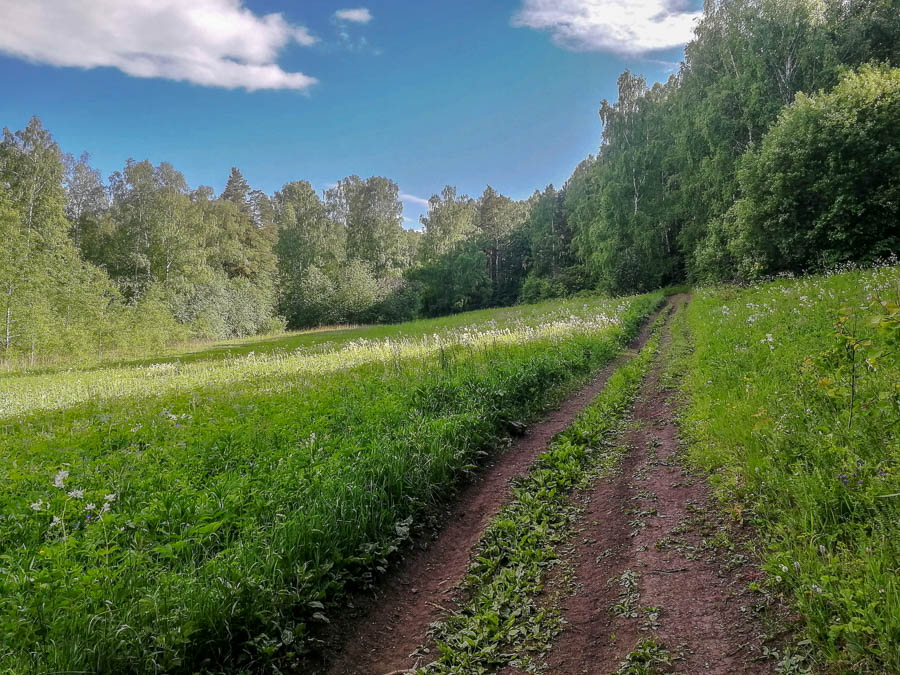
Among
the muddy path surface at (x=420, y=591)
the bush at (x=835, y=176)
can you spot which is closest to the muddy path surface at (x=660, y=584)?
the muddy path surface at (x=420, y=591)

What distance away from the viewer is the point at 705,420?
20.5 feet

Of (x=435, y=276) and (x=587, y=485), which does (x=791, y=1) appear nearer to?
(x=587, y=485)

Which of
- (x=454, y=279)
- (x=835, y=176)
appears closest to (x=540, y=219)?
(x=454, y=279)

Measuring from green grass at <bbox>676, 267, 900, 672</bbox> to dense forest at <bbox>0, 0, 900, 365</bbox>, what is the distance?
19.2 m

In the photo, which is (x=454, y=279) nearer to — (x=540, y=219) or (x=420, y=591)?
(x=540, y=219)

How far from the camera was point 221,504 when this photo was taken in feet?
14.5

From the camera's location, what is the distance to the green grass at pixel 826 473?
2.51 meters

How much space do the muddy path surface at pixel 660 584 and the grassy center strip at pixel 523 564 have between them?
0.20 m

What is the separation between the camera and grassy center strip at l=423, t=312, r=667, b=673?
3031 mm

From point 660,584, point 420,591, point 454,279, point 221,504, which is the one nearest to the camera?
point 660,584

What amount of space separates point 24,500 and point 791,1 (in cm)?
4242

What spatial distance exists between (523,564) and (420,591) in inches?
37.9

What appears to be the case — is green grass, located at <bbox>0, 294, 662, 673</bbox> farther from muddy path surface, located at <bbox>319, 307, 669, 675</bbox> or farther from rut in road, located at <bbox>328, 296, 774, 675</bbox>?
rut in road, located at <bbox>328, 296, 774, 675</bbox>

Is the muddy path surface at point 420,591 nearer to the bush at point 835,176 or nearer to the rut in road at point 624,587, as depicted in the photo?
the rut in road at point 624,587
